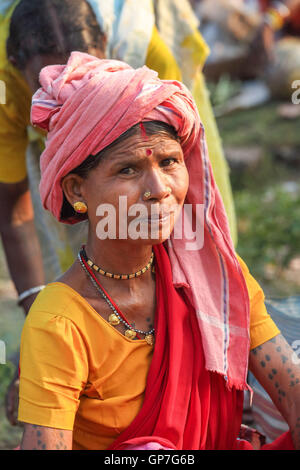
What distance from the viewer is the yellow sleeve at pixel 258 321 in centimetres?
223

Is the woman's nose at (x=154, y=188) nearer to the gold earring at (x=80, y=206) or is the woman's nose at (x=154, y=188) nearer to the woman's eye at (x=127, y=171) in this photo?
the woman's eye at (x=127, y=171)

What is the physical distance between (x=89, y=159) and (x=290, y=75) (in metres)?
7.87

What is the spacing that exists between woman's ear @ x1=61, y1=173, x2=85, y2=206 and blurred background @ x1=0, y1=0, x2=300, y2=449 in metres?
1.25

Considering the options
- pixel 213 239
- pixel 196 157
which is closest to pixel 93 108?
pixel 196 157

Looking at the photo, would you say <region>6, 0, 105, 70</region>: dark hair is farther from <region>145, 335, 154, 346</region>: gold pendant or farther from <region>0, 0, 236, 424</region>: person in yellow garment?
<region>145, 335, 154, 346</region>: gold pendant

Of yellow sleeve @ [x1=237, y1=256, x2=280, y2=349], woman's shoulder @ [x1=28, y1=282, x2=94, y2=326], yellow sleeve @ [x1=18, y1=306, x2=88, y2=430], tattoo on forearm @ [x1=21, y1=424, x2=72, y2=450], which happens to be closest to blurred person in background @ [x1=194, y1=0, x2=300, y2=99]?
yellow sleeve @ [x1=237, y1=256, x2=280, y2=349]

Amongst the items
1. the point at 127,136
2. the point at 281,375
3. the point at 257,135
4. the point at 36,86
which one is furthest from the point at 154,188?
the point at 257,135

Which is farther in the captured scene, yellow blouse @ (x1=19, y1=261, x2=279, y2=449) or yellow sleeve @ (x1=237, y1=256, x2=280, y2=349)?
yellow sleeve @ (x1=237, y1=256, x2=280, y2=349)

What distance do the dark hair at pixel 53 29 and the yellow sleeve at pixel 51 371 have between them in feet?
3.75

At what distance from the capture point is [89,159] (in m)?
2.00

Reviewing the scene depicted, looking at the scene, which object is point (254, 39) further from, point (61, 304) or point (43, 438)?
point (43, 438)

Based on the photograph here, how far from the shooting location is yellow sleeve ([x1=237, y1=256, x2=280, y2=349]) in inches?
87.8

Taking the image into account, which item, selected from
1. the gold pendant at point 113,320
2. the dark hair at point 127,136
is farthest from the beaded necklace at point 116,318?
the dark hair at point 127,136

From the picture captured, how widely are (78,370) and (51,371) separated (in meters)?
0.08
